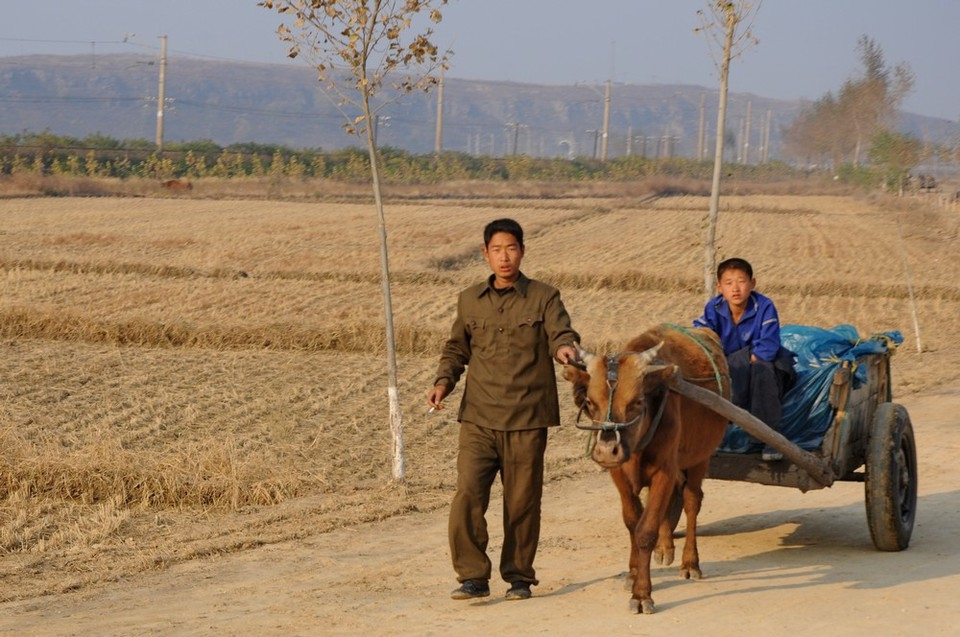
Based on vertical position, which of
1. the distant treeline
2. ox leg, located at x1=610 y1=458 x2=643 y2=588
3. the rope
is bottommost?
ox leg, located at x1=610 y1=458 x2=643 y2=588

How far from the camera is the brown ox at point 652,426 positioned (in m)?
6.04

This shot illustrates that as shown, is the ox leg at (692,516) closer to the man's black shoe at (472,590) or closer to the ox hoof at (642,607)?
Result: the ox hoof at (642,607)

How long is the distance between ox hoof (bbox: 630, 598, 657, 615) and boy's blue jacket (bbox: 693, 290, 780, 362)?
1.95 meters

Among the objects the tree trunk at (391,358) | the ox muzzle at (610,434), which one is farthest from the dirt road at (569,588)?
the tree trunk at (391,358)

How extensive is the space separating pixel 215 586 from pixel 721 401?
2.81m

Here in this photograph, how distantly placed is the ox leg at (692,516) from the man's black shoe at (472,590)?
121 centimetres

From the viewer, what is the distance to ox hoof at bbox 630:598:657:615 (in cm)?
633

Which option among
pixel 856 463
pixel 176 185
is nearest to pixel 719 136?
pixel 856 463

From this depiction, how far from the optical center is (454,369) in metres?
6.77

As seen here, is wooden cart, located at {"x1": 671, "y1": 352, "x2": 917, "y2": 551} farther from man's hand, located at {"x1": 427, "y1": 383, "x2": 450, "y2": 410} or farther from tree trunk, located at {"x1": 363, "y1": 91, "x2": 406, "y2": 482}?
tree trunk, located at {"x1": 363, "y1": 91, "x2": 406, "y2": 482}

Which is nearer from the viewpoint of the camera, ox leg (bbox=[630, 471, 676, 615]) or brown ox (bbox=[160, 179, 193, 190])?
ox leg (bbox=[630, 471, 676, 615])

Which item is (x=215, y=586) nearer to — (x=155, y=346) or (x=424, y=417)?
(x=424, y=417)

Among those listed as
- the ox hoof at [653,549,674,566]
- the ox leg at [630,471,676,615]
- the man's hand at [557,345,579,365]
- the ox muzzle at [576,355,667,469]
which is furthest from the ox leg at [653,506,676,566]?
the man's hand at [557,345,579,365]

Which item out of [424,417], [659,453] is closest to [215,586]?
[659,453]
